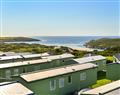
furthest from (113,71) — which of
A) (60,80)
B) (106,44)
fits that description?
(106,44)

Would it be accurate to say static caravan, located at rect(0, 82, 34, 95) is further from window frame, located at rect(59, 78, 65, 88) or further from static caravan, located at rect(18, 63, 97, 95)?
window frame, located at rect(59, 78, 65, 88)

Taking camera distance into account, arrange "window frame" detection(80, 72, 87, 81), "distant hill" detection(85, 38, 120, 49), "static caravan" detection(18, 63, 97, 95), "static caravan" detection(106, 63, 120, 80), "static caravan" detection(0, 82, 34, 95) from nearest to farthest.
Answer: "static caravan" detection(0, 82, 34, 95)
"static caravan" detection(18, 63, 97, 95)
"window frame" detection(80, 72, 87, 81)
"static caravan" detection(106, 63, 120, 80)
"distant hill" detection(85, 38, 120, 49)

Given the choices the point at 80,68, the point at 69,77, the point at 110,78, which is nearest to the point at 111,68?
the point at 110,78

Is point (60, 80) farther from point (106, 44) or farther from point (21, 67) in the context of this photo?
point (106, 44)

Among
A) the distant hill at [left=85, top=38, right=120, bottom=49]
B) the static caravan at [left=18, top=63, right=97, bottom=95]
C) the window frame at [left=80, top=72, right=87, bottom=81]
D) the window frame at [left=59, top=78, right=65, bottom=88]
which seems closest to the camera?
the static caravan at [left=18, top=63, right=97, bottom=95]

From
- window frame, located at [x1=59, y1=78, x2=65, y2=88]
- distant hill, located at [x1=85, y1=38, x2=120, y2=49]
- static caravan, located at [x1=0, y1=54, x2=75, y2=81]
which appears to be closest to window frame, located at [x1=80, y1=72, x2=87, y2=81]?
window frame, located at [x1=59, y1=78, x2=65, y2=88]

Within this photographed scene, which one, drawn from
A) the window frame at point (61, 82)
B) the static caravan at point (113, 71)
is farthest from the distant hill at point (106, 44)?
the window frame at point (61, 82)
